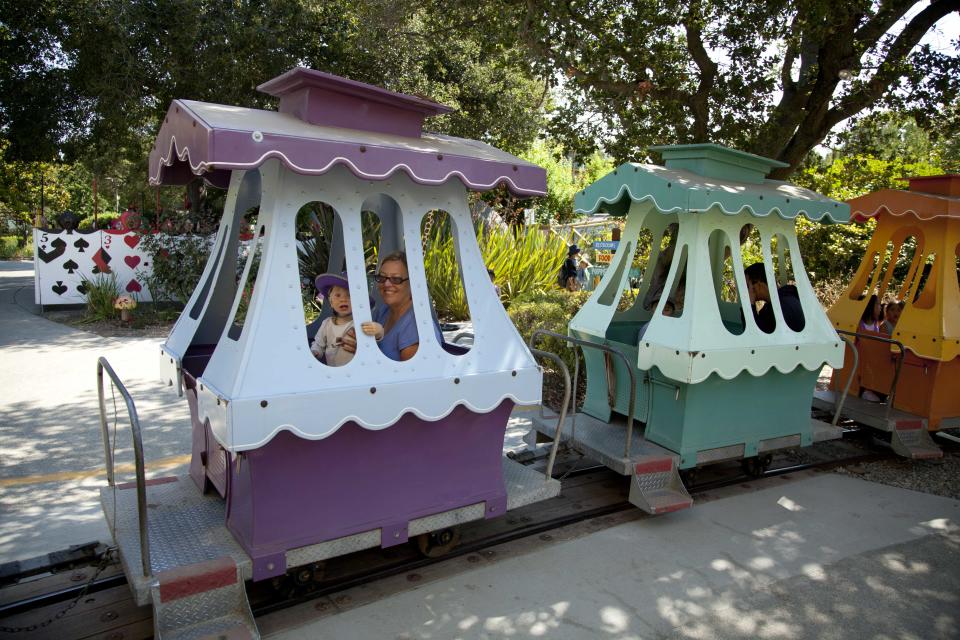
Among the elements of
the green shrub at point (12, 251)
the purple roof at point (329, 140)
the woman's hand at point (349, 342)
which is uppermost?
the purple roof at point (329, 140)

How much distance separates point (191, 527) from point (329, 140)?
80.4 inches

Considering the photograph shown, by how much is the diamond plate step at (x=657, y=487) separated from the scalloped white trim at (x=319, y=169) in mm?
1962

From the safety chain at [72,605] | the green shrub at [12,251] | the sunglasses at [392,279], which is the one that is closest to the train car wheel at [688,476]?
the sunglasses at [392,279]

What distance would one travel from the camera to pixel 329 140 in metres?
3.00

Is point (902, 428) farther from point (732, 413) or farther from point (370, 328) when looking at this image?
point (370, 328)

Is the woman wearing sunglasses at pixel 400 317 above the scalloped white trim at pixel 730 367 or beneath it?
above

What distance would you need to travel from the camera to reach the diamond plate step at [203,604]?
112 inches

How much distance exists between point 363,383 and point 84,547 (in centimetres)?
170

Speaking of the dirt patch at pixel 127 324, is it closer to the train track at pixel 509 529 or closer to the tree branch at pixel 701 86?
the train track at pixel 509 529

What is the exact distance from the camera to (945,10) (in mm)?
6348

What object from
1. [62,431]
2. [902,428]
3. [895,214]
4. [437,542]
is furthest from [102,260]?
[902,428]

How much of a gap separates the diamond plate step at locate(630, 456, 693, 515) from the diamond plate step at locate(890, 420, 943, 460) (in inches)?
91.5

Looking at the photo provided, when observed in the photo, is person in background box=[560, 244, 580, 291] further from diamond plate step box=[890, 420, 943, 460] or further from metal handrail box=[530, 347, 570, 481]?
metal handrail box=[530, 347, 570, 481]

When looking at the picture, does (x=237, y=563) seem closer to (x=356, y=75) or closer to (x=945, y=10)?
(x=945, y=10)
